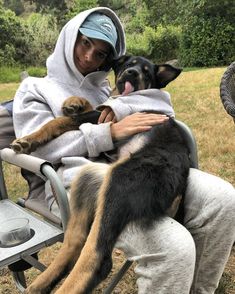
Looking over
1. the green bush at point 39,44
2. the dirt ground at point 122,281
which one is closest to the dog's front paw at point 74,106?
the dirt ground at point 122,281

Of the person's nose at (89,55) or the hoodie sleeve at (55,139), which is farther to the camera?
the person's nose at (89,55)

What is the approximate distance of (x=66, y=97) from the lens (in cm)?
235

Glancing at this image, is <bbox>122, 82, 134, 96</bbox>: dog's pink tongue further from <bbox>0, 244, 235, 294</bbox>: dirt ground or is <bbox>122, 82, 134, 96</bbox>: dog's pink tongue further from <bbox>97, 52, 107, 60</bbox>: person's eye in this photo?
<bbox>0, 244, 235, 294</bbox>: dirt ground

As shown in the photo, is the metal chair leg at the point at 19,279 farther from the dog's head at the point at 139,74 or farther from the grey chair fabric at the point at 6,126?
the dog's head at the point at 139,74

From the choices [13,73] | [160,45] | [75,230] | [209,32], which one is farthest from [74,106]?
[160,45]

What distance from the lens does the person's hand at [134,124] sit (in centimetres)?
212

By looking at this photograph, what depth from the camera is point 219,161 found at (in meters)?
4.56

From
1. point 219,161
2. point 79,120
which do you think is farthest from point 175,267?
point 219,161

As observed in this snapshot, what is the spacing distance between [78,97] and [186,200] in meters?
0.86

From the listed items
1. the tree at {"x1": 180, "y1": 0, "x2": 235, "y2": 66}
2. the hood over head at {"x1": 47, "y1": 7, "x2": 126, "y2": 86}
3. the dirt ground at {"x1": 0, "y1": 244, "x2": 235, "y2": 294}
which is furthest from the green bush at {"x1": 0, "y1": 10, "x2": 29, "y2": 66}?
the hood over head at {"x1": 47, "y1": 7, "x2": 126, "y2": 86}

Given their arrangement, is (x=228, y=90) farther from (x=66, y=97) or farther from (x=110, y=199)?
(x=110, y=199)

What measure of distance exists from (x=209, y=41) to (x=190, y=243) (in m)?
15.1

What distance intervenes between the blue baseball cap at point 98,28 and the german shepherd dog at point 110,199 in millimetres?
604

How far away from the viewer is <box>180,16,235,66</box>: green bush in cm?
1556
